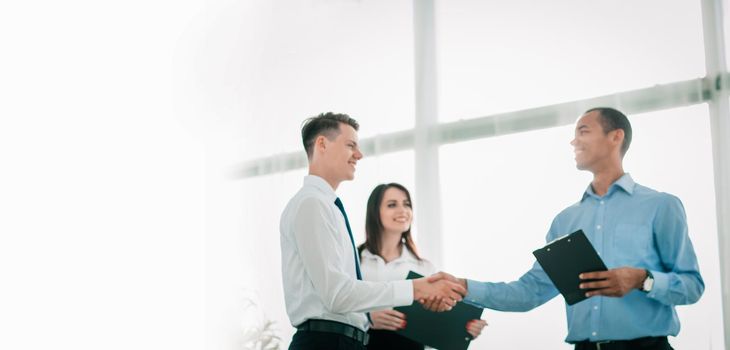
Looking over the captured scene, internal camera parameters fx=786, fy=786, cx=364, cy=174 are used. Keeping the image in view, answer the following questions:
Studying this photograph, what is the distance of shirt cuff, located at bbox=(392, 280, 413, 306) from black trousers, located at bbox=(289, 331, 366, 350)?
250 mm

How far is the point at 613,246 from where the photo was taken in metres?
2.99

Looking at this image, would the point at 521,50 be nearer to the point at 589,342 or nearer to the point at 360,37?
the point at 360,37

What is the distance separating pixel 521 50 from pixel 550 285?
142 centimetres

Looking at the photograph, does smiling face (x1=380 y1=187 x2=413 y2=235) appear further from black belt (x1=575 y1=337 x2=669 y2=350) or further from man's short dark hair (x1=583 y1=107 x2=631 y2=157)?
black belt (x1=575 y1=337 x2=669 y2=350)

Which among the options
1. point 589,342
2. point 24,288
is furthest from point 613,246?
point 24,288

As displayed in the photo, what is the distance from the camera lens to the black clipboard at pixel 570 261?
280cm

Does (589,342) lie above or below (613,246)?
below

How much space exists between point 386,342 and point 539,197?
114 cm

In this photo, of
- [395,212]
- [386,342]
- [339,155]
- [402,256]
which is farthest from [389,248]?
[339,155]

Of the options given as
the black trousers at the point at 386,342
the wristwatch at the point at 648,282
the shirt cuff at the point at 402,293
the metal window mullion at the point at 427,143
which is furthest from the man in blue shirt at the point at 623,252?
the metal window mullion at the point at 427,143

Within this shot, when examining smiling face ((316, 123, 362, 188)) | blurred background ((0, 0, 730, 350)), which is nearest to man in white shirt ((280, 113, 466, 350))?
smiling face ((316, 123, 362, 188))

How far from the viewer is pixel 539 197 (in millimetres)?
4074

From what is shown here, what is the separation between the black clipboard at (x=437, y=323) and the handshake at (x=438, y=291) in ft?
0.20

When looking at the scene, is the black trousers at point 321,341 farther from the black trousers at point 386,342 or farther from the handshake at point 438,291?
the black trousers at point 386,342
